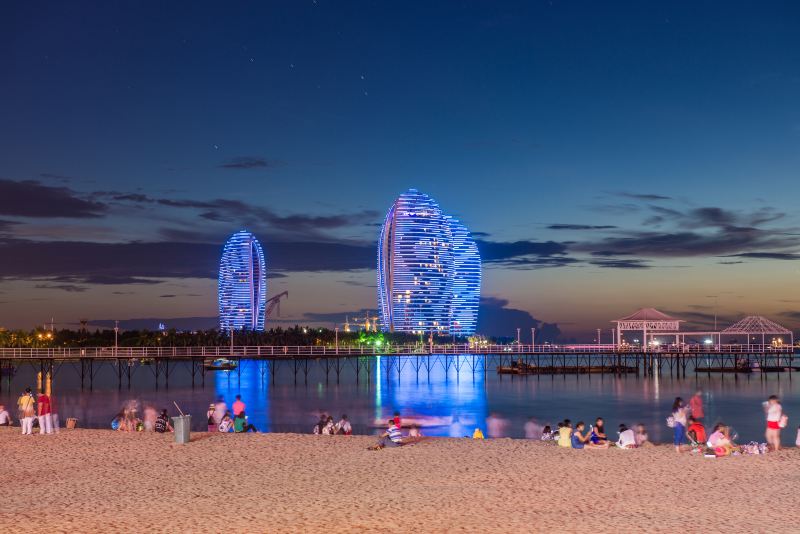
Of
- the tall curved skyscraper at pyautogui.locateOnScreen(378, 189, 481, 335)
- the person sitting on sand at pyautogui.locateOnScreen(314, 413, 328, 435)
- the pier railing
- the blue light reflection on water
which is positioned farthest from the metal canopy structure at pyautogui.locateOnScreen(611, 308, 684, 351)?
the tall curved skyscraper at pyautogui.locateOnScreen(378, 189, 481, 335)

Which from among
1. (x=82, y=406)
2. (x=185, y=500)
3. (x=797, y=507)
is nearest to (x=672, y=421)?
(x=797, y=507)

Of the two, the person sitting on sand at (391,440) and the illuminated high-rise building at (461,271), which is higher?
the illuminated high-rise building at (461,271)

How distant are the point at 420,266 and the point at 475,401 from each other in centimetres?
13437

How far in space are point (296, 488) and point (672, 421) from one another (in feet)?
33.0

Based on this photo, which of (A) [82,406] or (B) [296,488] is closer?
(B) [296,488]

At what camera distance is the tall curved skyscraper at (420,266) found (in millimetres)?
186375

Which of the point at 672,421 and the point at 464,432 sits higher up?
the point at 672,421

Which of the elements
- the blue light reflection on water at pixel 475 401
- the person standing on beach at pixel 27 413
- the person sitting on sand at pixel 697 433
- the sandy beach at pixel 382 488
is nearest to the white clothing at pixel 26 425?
the person standing on beach at pixel 27 413

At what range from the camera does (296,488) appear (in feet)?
44.7

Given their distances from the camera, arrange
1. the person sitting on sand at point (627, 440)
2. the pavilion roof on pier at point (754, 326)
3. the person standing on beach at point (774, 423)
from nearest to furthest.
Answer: the person standing on beach at point (774, 423), the person sitting on sand at point (627, 440), the pavilion roof on pier at point (754, 326)

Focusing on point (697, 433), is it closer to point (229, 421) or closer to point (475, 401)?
point (229, 421)

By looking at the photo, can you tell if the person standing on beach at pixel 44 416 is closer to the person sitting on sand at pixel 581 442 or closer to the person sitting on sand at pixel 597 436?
the person sitting on sand at pixel 581 442

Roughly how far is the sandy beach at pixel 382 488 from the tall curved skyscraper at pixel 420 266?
16729 cm

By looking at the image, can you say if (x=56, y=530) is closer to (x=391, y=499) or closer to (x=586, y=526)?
(x=391, y=499)
